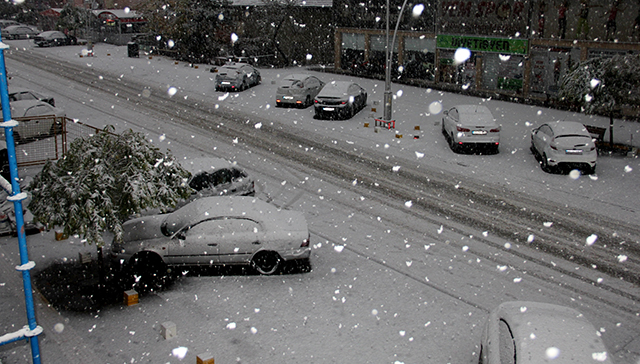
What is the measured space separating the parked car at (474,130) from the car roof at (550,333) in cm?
1168

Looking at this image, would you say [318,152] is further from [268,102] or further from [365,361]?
[365,361]

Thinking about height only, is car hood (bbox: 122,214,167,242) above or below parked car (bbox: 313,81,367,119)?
below

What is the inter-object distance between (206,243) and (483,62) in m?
24.6

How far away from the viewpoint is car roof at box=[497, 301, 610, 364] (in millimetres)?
6445

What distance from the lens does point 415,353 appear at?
8531 mm

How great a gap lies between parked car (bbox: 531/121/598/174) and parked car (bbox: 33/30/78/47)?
43417 mm

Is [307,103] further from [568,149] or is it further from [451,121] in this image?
[568,149]

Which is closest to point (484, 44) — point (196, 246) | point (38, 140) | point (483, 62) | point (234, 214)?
point (483, 62)

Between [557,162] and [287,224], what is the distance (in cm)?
963

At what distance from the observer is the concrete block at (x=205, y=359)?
25.9 ft

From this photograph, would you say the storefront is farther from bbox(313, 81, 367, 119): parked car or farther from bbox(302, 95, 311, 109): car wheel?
bbox(302, 95, 311, 109): car wheel

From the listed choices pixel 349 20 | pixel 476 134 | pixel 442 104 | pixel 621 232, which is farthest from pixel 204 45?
pixel 621 232

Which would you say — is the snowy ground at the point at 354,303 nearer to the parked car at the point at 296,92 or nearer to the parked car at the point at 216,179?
the parked car at the point at 216,179

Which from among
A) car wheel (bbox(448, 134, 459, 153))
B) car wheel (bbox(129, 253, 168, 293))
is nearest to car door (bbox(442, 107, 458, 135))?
car wheel (bbox(448, 134, 459, 153))
